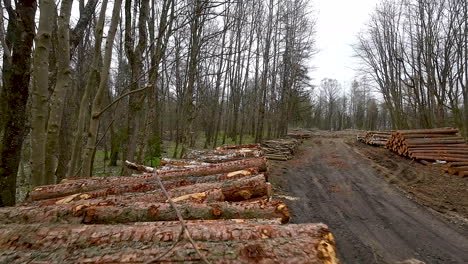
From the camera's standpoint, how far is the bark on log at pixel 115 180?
10.6ft

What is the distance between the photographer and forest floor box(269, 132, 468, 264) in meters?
4.69

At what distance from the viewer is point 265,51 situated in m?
20.5

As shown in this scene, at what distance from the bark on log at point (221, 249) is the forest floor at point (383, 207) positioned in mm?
1772

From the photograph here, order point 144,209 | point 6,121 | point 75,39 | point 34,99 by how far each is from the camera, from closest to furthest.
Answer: point 144,209
point 6,121
point 34,99
point 75,39

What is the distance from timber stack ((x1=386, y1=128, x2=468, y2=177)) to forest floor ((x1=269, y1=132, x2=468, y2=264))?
637 millimetres

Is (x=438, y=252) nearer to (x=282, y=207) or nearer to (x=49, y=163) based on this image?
(x=282, y=207)

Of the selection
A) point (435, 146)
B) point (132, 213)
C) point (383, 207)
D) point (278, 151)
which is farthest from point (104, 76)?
point (435, 146)

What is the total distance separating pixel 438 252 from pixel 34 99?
667 centimetres

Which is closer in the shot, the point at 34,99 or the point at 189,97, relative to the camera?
the point at 34,99

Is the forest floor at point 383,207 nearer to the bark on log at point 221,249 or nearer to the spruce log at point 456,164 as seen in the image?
the spruce log at point 456,164

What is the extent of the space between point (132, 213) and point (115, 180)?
58.7 inches

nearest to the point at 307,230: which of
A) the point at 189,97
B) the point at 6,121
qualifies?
the point at 6,121

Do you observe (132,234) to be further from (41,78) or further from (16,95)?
(41,78)

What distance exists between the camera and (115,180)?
359cm
